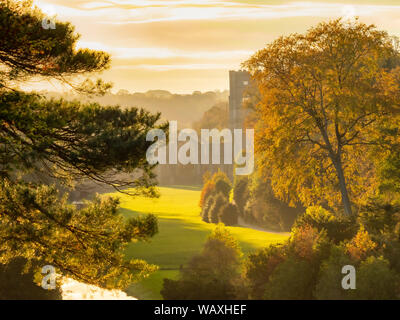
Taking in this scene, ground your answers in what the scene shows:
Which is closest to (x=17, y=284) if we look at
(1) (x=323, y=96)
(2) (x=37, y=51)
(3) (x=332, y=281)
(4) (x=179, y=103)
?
(2) (x=37, y=51)

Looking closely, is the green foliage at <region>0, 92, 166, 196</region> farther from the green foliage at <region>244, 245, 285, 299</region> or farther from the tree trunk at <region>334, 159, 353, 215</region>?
the tree trunk at <region>334, 159, 353, 215</region>

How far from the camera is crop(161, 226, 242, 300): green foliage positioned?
17.1 meters

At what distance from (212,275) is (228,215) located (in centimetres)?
2724

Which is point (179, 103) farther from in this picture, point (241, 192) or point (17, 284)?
point (17, 284)

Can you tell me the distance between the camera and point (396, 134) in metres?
25.8

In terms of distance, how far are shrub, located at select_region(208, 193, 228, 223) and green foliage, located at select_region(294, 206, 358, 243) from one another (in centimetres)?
2501

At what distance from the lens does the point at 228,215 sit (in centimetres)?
4497

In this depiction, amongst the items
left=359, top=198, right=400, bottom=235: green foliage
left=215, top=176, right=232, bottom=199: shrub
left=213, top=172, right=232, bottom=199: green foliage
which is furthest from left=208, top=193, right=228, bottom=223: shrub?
left=359, top=198, right=400, bottom=235: green foliage

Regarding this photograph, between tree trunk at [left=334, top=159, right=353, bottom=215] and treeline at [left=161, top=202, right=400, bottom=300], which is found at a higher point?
tree trunk at [left=334, top=159, right=353, bottom=215]

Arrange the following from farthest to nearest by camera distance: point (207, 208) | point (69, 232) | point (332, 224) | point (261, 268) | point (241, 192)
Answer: point (241, 192)
point (207, 208)
point (332, 224)
point (261, 268)
point (69, 232)
